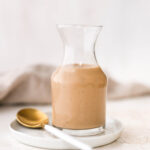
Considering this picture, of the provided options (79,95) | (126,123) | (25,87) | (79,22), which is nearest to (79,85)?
(79,95)

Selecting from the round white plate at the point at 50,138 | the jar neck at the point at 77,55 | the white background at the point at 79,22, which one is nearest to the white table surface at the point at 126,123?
the round white plate at the point at 50,138

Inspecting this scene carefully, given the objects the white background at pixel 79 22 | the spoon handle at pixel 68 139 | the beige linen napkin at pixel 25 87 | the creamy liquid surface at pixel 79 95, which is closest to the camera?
the spoon handle at pixel 68 139

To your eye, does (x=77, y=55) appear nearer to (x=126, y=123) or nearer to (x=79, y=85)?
(x=79, y=85)

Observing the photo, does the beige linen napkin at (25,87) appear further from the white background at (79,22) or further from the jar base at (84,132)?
the jar base at (84,132)

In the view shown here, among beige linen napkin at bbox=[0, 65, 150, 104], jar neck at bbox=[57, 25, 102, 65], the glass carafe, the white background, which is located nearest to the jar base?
the glass carafe

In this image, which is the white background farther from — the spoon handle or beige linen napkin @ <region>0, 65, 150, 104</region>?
the spoon handle

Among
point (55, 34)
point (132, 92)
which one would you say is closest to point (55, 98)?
point (132, 92)

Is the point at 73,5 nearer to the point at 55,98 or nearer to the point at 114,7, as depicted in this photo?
the point at 114,7
